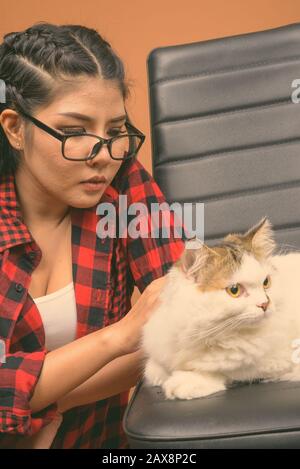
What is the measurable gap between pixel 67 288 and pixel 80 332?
91 mm

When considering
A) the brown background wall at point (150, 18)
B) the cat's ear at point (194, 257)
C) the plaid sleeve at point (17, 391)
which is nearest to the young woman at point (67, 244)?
the plaid sleeve at point (17, 391)

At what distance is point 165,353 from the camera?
0.95 meters

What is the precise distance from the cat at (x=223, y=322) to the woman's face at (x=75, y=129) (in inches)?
10.1

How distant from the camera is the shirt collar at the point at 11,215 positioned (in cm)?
111

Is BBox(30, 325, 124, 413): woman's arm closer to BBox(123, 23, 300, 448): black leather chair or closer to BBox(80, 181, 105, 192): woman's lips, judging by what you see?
BBox(80, 181, 105, 192): woman's lips

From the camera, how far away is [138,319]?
1004 millimetres

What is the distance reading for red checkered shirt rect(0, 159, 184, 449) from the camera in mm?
1082

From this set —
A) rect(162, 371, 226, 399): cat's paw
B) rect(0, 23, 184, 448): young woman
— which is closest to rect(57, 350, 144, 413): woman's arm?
rect(0, 23, 184, 448): young woman

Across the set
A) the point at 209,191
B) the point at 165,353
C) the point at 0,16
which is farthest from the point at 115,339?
the point at 0,16

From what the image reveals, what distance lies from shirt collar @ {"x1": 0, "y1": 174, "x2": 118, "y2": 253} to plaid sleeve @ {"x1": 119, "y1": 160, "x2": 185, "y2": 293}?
5cm

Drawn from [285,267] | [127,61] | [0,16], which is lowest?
[285,267]

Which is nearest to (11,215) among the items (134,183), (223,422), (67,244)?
(67,244)
